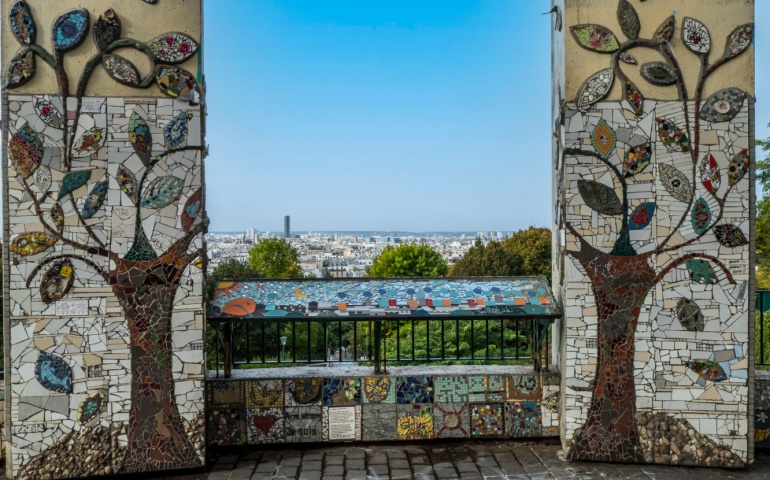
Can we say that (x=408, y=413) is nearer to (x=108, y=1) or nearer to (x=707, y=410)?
(x=707, y=410)

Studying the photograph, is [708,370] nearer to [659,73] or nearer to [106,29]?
[659,73]

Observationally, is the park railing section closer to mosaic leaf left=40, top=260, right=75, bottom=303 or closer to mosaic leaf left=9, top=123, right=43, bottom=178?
mosaic leaf left=40, top=260, right=75, bottom=303

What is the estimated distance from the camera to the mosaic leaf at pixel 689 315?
447cm

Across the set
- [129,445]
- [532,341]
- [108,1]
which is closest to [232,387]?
[129,445]

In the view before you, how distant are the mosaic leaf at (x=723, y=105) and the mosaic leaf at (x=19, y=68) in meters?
4.94

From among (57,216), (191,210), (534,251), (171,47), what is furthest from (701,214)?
(534,251)

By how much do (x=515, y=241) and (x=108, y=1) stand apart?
28.2 meters

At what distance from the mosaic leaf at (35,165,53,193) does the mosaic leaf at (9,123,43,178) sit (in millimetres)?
37

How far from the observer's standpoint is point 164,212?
4.33m

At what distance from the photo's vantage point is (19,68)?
414 centimetres

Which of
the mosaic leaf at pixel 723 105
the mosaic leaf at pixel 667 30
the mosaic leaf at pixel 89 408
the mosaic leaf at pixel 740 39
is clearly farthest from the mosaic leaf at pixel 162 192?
the mosaic leaf at pixel 740 39

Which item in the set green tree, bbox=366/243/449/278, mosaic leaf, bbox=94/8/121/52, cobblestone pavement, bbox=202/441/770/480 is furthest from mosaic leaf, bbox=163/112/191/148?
green tree, bbox=366/243/449/278

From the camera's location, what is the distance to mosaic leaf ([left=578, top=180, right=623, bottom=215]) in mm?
4488

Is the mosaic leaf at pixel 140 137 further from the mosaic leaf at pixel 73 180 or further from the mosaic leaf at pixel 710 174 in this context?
the mosaic leaf at pixel 710 174
